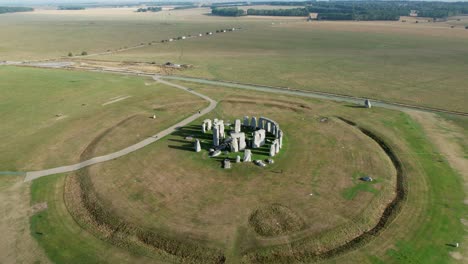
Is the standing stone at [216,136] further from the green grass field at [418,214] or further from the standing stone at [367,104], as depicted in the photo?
the standing stone at [367,104]

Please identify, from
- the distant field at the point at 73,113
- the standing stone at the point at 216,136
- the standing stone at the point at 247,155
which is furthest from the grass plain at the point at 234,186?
the distant field at the point at 73,113

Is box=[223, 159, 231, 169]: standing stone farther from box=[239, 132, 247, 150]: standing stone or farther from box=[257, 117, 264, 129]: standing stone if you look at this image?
box=[257, 117, 264, 129]: standing stone

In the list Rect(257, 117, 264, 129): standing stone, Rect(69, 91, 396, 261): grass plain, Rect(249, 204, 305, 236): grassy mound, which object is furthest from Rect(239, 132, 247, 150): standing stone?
Rect(249, 204, 305, 236): grassy mound

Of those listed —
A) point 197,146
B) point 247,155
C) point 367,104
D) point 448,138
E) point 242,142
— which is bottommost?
point 448,138

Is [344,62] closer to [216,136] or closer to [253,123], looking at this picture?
[253,123]

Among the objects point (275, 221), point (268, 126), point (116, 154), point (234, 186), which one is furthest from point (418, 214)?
point (116, 154)

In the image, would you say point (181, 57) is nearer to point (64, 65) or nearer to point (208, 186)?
point (64, 65)
